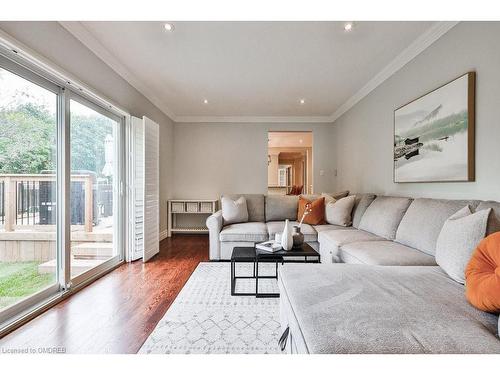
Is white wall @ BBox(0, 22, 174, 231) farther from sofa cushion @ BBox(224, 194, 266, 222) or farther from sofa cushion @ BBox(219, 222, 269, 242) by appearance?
sofa cushion @ BBox(219, 222, 269, 242)

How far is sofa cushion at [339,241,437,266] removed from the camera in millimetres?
1865

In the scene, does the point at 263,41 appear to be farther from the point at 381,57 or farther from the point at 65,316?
the point at 65,316

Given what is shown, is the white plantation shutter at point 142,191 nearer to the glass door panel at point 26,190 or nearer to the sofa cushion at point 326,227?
the glass door panel at point 26,190

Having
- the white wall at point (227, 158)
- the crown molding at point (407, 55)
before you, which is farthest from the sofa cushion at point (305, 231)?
the crown molding at point (407, 55)

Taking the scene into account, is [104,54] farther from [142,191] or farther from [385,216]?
[385,216]

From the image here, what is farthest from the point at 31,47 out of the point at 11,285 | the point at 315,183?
the point at 315,183

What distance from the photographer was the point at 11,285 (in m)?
1.83

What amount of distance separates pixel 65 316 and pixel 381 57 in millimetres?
3954

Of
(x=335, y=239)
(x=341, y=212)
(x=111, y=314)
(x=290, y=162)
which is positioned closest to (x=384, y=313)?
(x=335, y=239)

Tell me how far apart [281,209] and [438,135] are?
232 centimetres

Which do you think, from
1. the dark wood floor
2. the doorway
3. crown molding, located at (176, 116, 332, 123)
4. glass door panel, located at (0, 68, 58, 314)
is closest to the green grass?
glass door panel, located at (0, 68, 58, 314)

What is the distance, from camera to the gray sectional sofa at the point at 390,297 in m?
0.91

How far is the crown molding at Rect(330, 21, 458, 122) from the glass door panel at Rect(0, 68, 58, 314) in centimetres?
348

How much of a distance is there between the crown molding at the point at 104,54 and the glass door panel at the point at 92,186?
1.80 feet
